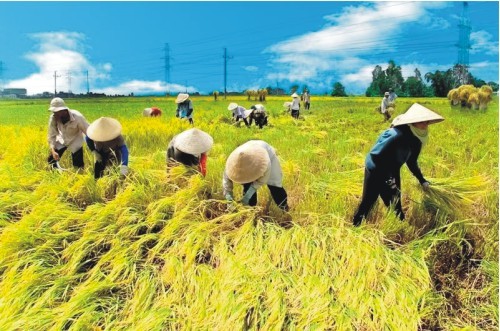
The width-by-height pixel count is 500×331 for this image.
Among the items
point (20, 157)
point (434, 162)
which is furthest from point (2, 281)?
point (434, 162)

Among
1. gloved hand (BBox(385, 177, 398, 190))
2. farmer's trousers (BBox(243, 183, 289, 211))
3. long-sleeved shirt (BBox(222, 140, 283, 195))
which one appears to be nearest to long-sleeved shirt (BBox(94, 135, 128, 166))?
long-sleeved shirt (BBox(222, 140, 283, 195))

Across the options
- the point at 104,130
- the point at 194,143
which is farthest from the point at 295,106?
the point at 194,143

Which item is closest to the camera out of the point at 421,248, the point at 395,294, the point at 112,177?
the point at 395,294

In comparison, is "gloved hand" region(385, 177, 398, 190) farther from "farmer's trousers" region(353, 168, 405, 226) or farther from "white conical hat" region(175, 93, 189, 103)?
"white conical hat" region(175, 93, 189, 103)

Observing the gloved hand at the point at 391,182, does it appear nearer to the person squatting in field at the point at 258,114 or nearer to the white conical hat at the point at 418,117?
the white conical hat at the point at 418,117

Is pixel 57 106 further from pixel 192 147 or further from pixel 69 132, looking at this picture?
pixel 192 147

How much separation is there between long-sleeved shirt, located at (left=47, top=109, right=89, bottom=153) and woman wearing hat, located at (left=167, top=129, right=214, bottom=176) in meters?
1.46

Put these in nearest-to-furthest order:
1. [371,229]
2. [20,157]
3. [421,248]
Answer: [421,248], [371,229], [20,157]

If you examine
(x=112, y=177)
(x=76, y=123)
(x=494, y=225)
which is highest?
(x=76, y=123)

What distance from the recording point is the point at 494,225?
3.10 m

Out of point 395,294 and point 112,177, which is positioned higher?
point 112,177

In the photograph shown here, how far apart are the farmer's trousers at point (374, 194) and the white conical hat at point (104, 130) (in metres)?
2.43

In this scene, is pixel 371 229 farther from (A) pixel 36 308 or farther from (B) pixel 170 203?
(A) pixel 36 308

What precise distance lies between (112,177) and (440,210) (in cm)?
293
